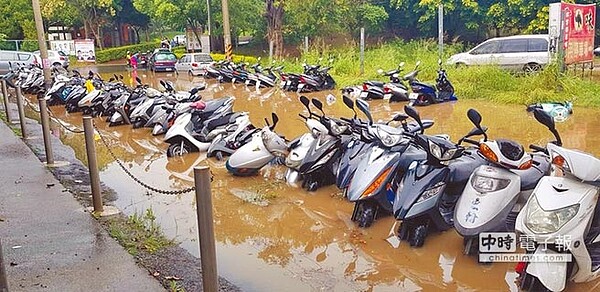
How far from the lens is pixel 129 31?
1784 inches

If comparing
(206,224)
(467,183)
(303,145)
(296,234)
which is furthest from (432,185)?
(303,145)

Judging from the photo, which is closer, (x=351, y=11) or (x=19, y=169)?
(x=19, y=169)

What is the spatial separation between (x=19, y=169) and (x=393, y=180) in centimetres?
503

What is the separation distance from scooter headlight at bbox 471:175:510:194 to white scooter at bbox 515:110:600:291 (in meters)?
0.47

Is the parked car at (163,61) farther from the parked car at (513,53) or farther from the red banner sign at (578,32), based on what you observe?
the red banner sign at (578,32)

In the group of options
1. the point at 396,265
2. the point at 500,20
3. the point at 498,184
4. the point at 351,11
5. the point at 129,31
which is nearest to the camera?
the point at 498,184

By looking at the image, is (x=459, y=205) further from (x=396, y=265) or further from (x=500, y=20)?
(x=500, y=20)

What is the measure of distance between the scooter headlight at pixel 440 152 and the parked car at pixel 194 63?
21.1 metres

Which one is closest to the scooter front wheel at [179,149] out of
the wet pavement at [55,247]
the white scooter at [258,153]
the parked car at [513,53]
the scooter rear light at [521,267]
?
the white scooter at [258,153]

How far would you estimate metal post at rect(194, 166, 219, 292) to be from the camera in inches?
120

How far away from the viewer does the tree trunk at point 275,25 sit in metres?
29.8

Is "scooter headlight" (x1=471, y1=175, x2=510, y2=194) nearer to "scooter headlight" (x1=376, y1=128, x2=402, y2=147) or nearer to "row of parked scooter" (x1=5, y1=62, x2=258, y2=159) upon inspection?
"scooter headlight" (x1=376, y1=128, x2=402, y2=147)

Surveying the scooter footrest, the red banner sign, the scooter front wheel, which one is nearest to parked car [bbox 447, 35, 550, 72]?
the red banner sign

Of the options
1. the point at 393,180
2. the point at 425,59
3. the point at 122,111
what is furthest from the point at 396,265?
the point at 425,59
